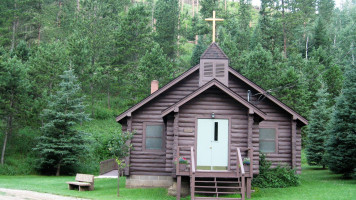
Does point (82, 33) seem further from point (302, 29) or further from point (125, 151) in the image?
point (302, 29)

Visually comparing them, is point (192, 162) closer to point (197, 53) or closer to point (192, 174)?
point (192, 174)

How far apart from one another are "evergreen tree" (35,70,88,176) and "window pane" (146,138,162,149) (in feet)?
30.7

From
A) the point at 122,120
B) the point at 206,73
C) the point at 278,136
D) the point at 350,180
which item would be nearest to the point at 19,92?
the point at 122,120

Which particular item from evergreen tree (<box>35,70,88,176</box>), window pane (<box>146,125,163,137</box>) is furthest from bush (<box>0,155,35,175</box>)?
window pane (<box>146,125,163,137</box>)

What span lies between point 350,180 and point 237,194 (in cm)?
977

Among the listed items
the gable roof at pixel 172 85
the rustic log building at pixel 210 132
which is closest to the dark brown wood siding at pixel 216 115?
the rustic log building at pixel 210 132

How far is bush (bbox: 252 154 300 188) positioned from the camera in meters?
21.0

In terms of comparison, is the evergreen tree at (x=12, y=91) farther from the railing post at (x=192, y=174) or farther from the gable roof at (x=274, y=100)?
the railing post at (x=192, y=174)

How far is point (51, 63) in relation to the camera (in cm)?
3631

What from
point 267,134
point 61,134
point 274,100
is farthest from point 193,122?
point 61,134

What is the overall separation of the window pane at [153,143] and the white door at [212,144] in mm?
3681

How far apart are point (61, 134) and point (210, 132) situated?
15.0 metres

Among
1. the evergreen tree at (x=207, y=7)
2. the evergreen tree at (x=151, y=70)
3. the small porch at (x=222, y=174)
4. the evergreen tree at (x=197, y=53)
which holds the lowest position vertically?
the small porch at (x=222, y=174)

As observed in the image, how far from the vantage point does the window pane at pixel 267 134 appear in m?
22.5
